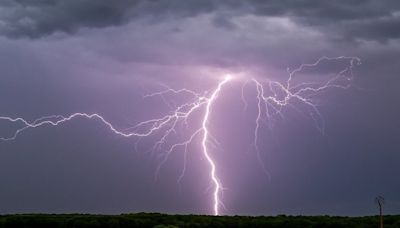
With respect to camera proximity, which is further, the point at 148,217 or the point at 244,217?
the point at 244,217

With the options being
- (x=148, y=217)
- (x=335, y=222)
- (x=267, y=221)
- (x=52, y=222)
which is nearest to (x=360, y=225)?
(x=335, y=222)

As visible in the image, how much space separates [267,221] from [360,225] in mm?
13288

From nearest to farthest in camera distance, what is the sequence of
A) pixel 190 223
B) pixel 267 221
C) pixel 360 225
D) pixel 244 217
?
pixel 360 225
pixel 190 223
pixel 267 221
pixel 244 217

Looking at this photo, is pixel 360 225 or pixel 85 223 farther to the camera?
pixel 85 223

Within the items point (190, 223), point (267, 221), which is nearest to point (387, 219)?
point (267, 221)

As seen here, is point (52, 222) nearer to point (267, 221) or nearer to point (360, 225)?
point (267, 221)

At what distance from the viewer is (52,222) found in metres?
82.9

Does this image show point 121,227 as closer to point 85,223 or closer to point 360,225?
point 85,223

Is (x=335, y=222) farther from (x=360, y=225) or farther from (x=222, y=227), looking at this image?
(x=222, y=227)

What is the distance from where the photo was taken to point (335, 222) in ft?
266

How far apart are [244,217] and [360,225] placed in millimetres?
23960

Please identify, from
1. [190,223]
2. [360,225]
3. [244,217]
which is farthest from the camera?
[244,217]

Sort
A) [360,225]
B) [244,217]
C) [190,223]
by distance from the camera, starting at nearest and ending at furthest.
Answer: [360,225] < [190,223] < [244,217]

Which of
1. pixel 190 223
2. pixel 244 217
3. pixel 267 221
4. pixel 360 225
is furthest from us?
pixel 244 217
